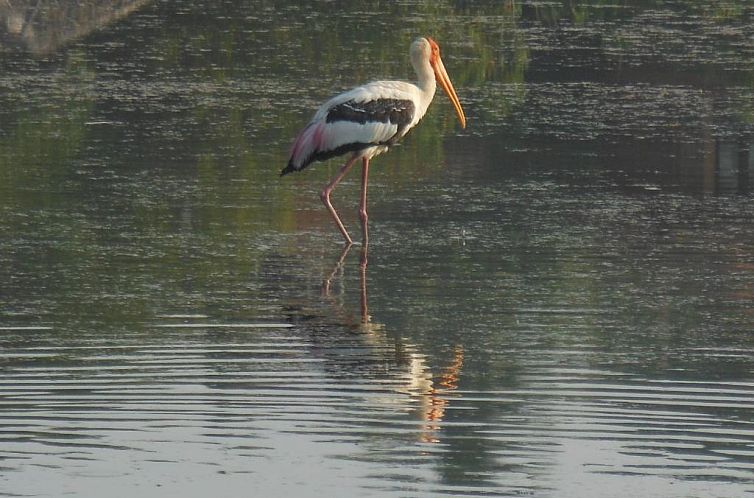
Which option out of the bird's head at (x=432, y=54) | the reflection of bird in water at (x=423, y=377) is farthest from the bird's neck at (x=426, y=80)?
the reflection of bird in water at (x=423, y=377)

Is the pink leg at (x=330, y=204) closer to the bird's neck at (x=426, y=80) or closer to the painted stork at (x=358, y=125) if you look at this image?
the painted stork at (x=358, y=125)

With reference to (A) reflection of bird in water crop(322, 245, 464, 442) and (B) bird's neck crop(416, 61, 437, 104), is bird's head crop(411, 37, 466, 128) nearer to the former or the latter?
(B) bird's neck crop(416, 61, 437, 104)

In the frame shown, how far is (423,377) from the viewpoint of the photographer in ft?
32.7

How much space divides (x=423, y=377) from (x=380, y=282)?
247 cm

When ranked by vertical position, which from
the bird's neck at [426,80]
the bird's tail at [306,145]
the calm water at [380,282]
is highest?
the bird's neck at [426,80]

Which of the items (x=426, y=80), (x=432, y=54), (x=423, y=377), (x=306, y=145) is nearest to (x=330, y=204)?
(x=306, y=145)

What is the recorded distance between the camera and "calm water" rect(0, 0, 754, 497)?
8.45 m

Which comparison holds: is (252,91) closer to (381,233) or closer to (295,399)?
(381,233)

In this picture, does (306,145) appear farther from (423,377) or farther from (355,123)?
(423,377)

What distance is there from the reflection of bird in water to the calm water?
2 cm

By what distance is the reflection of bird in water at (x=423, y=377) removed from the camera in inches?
358

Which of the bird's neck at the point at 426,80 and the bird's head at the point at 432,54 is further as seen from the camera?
the bird's head at the point at 432,54

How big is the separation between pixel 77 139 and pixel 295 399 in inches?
343

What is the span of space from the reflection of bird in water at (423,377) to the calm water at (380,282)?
0.08 ft
